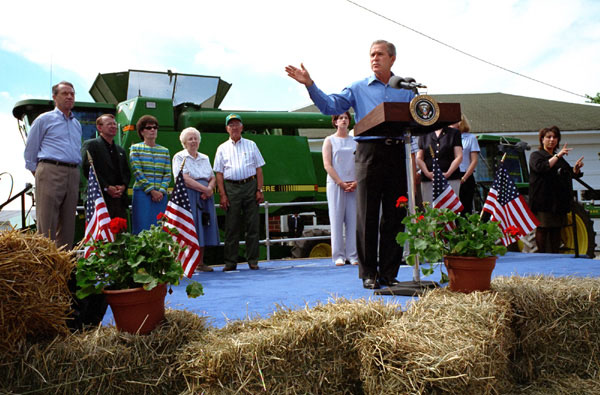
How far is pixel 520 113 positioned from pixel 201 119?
19418 millimetres

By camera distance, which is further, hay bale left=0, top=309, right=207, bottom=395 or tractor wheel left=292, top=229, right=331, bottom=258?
tractor wheel left=292, top=229, right=331, bottom=258

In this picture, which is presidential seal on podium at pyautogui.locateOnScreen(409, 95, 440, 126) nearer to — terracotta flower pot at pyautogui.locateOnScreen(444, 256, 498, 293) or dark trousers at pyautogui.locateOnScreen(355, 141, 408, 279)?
dark trousers at pyautogui.locateOnScreen(355, 141, 408, 279)

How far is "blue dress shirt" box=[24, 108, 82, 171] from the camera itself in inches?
155

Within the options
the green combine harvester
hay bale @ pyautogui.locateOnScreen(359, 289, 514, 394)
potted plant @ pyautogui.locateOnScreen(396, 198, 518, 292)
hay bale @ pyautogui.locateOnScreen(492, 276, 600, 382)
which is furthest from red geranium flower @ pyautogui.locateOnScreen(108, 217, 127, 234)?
the green combine harvester

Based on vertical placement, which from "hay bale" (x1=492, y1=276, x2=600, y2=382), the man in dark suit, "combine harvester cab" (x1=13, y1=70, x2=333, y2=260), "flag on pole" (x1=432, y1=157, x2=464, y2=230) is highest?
"combine harvester cab" (x1=13, y1=70, x2=333, y2=260)

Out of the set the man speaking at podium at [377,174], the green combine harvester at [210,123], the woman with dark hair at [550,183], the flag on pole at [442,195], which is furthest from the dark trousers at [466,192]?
the man speaking at podium at [377,174]

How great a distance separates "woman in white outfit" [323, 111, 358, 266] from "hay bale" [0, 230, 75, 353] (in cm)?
343

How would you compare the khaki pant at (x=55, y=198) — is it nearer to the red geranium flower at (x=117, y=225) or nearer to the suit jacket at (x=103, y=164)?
the suit jacket at (x=103, y=164)

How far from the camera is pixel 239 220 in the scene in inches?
206

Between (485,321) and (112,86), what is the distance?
6418 millimetres

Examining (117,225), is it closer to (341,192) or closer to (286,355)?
(286,355)

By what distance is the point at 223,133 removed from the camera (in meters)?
6.97

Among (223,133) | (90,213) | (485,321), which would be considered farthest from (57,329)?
(223,133)

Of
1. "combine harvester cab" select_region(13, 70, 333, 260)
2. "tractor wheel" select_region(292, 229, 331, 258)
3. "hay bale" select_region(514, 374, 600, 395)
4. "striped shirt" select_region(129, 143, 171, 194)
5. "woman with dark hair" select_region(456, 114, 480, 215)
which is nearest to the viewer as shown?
"hay bale" select_region(514, 374, 600, 395)
